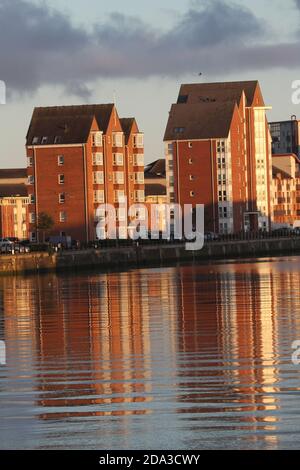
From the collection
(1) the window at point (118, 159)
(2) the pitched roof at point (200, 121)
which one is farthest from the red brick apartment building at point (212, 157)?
(1) the window at point (118, 159)

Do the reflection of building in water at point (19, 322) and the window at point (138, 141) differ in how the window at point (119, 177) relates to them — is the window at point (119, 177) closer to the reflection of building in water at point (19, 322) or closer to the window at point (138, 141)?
the window at point (138, 141)

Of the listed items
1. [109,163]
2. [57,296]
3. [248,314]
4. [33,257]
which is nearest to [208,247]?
[109,163]

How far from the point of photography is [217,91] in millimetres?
189375

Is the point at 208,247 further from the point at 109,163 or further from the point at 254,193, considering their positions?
the point at 254,193

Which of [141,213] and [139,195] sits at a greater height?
[139,195]

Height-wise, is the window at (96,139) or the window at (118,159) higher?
the window at (96,139)

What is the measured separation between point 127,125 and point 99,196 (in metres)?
12.4

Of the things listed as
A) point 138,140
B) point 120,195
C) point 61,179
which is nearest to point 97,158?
point 61,179

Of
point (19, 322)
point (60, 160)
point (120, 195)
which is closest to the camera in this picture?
point (19, 322)

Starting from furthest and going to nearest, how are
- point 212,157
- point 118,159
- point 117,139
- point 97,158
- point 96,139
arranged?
point 212,157
point 118,159
point 117,139
point 97,158
point 96,139

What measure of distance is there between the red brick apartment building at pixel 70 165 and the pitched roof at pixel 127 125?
6156mm

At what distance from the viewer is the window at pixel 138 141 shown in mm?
153875

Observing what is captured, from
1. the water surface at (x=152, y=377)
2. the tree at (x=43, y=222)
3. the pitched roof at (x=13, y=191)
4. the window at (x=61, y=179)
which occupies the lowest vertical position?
the water surface at (x=152, y=377)

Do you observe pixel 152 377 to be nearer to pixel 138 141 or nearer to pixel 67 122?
pixel 67 122
